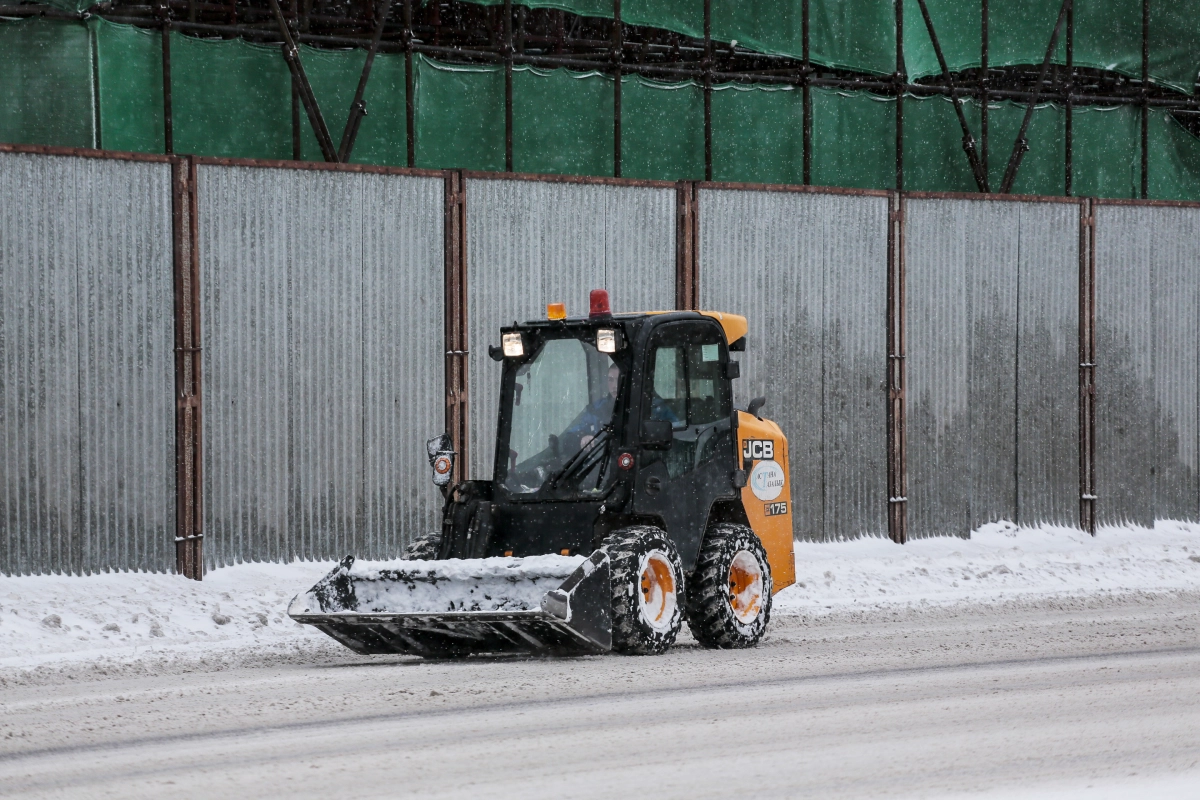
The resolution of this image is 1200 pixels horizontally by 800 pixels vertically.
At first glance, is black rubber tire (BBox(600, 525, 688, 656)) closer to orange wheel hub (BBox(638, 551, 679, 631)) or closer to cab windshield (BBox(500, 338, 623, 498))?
orange wheel hub (BBox(638, 551, 679, 631))

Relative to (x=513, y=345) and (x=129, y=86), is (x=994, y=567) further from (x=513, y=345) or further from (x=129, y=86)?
(x=129, y=86)

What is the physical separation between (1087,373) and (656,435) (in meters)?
10.00

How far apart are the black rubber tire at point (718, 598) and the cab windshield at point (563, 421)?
2.77 feet

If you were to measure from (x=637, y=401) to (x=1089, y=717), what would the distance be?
3614mm

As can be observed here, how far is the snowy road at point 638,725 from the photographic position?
271 inches

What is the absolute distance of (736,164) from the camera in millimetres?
19281

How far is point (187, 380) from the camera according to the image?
46.2 feet

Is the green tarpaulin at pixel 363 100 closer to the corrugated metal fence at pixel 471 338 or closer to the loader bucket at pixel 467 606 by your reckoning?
the corrugated metal fence at pixel 471 338

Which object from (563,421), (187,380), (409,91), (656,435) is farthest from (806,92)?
(656,435)

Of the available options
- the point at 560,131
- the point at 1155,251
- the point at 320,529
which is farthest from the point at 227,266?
the point at 1155,251

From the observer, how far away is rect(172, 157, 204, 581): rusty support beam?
14039mm

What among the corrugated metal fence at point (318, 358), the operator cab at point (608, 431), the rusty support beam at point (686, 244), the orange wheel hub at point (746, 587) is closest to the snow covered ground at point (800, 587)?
the corrugated metal fence at point (318, 358)

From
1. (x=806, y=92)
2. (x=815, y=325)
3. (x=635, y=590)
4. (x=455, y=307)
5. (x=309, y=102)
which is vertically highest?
(x=806, y=92)

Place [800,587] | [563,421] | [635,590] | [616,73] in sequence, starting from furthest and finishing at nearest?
[616,73]
[800,587]
[563,421]
[635,590]
